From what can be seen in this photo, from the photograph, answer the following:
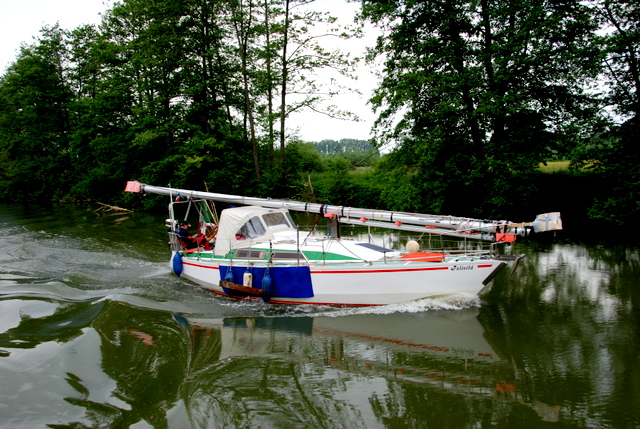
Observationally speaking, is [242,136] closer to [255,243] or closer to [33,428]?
[255,243]

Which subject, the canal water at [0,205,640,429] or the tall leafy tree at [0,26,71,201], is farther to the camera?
the tall leafy tree at [0,26,71,201]

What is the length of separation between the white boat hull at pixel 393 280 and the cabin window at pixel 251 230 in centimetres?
188

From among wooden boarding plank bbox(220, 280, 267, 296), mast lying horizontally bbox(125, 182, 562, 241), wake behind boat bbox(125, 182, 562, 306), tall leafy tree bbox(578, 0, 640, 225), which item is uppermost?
tall leafy tree bbox(578, 0, 640, 225)

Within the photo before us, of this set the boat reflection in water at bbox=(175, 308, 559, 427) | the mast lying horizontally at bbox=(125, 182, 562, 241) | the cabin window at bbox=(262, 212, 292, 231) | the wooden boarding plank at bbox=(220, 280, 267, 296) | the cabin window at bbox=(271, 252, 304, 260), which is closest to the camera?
the boat reflection in water at bbox=(175, 308, 559, 427)

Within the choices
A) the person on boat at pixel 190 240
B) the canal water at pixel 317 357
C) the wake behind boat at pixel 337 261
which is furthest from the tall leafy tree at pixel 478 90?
the person on boat at pixel 190 240

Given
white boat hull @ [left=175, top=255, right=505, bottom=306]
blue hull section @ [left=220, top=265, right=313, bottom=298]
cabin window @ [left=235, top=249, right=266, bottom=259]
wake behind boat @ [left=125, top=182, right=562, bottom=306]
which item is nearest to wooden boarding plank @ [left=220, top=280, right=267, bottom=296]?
wake behind boat @ [left=125, top=182, right=562, bottom=306]

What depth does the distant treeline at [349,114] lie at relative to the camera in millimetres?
18391

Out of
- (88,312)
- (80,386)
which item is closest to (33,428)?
(80,386)

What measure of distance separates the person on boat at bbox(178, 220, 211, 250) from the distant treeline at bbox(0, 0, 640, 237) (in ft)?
28.4

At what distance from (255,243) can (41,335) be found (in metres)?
5.32

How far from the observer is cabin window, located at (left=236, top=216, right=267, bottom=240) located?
12234mm

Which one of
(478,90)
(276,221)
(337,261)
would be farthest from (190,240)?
(478,90)

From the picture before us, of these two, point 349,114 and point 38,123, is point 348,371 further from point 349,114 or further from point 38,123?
point 38,123

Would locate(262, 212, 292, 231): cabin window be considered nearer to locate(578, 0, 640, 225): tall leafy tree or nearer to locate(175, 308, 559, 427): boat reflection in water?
locate(175, 308, 559, 427): boat reflection in water
